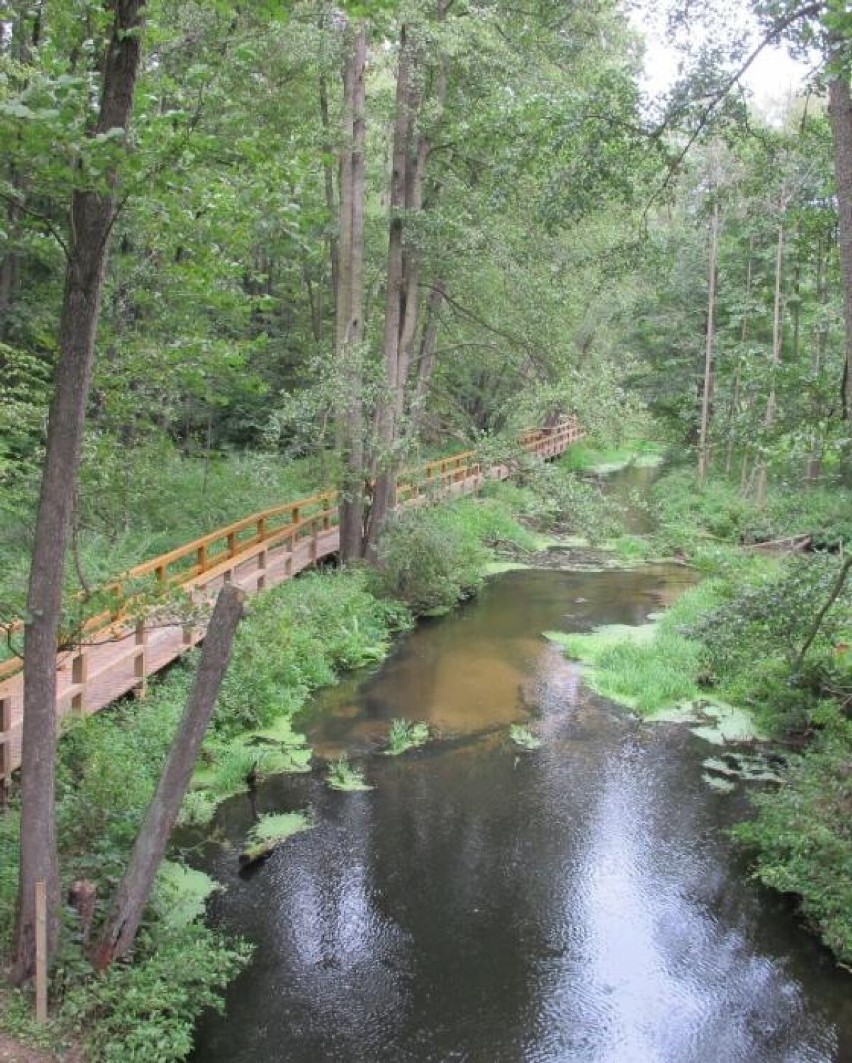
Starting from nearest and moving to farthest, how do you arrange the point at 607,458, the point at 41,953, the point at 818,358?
the point at 41,953, the point at 818,358, the point at 607,458

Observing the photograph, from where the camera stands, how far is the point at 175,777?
19.1 feet

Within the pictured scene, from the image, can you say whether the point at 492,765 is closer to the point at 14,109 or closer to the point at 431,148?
the point at 14,109

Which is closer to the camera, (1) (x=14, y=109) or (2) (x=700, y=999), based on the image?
(1) (x=14, y=109)

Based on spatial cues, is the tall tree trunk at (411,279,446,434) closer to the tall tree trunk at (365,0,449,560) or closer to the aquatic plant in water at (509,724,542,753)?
the tall tree trunk at (365,0,449,560)

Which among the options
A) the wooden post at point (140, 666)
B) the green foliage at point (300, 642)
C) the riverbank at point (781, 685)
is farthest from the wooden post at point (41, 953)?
the riverbank at point (781, 685)

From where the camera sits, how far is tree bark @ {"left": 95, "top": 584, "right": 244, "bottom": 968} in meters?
5.77

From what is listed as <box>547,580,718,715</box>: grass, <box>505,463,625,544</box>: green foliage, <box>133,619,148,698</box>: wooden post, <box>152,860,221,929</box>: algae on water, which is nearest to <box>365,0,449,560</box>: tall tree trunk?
<box>505,463,625,544</box>: green foliage

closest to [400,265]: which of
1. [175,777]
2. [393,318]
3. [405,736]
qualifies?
[393,318]

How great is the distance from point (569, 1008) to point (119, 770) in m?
4.00

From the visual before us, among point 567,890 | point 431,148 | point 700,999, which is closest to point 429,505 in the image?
point 431,148

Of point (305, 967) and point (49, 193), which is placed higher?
point (49, 193)

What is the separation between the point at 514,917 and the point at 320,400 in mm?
9008

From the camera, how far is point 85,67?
5445 mm

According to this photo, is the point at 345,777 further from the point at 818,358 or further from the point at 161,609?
the point at 818,358
